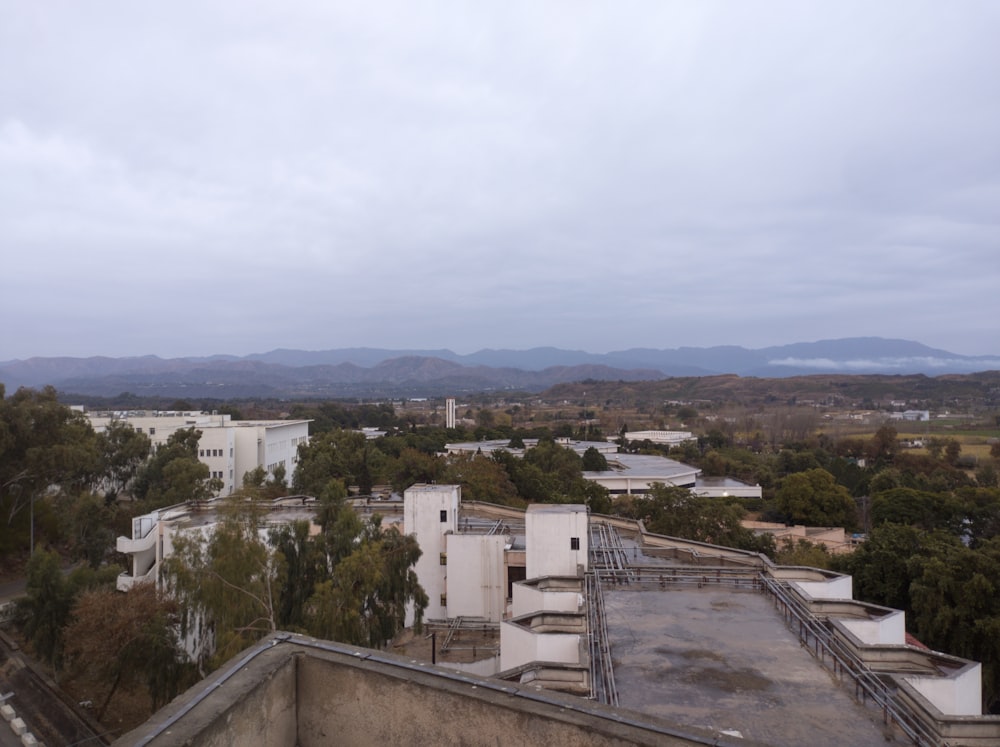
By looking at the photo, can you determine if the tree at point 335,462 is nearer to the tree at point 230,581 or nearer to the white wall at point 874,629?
the tree at point 230,581

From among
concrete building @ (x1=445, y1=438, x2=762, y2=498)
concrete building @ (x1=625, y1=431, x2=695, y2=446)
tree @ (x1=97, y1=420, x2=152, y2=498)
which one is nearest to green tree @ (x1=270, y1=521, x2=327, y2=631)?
tree @ (x1=97, y1=420, x2=152, y2=498)

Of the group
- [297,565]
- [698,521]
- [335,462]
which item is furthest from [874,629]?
[335,462]

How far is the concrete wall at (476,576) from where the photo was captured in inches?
690

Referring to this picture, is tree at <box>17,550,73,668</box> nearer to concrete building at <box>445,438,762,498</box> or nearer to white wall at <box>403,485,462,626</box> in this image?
white wall at <box>403,485,462,626</box>

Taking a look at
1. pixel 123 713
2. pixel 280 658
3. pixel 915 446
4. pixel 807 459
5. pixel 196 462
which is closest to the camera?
pixel 280 658

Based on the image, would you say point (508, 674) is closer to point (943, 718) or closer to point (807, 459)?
point (943, 718)

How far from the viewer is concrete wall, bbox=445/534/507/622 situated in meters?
17.5

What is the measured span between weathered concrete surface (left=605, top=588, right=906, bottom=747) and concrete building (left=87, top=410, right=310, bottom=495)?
99.9ft

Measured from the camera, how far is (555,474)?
36625mm

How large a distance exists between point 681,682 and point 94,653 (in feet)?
40.6

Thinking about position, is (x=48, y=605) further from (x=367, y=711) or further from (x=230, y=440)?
(x=230, y=440)

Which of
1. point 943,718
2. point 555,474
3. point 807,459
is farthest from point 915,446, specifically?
point 943,718

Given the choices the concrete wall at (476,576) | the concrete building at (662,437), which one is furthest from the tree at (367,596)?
the concrete building at (662,437)

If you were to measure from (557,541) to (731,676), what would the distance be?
6.97 meters
